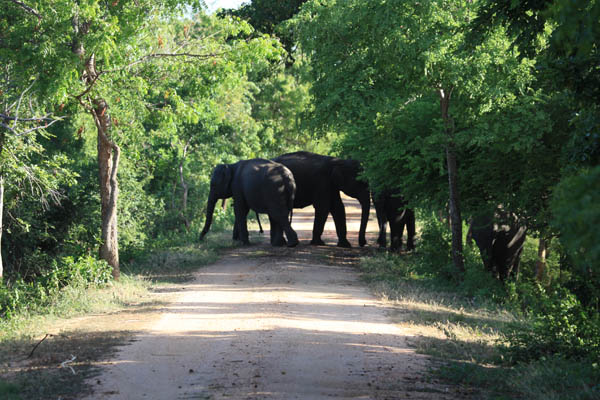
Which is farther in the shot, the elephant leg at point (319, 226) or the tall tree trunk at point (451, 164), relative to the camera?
the elephant leg at point (319, 226)

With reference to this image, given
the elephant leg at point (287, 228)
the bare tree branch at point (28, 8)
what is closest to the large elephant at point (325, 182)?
the elephant leg at point (287, 228)

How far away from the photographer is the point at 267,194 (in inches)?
828

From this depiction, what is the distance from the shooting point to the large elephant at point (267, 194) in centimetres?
2089

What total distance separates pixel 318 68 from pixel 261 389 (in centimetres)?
1416

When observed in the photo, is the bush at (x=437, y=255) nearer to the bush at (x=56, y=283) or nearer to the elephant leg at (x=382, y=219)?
the elephant leg at (x=382, y=219)

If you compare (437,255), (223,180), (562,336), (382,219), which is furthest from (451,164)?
(223,180)

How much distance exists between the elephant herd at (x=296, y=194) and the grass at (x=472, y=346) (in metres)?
5.76

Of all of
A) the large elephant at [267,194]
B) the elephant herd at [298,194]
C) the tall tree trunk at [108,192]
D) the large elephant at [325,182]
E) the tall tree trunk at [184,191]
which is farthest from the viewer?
Answer: the tall tree trunk at [184,191]

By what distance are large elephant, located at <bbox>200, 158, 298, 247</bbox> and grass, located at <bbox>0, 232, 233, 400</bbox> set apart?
14.2 ft

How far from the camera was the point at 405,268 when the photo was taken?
17.1 meters

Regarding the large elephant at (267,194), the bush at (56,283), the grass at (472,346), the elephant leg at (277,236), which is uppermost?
the large elephant at (267,194)

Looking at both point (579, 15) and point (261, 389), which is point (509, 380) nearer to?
point (261, 389)

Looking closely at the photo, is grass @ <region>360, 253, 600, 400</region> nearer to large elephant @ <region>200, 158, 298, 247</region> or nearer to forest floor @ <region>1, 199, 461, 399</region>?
forest floor @ <region>1, 199, 461, 399</region>

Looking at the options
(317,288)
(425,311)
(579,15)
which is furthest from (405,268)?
(579,15)
